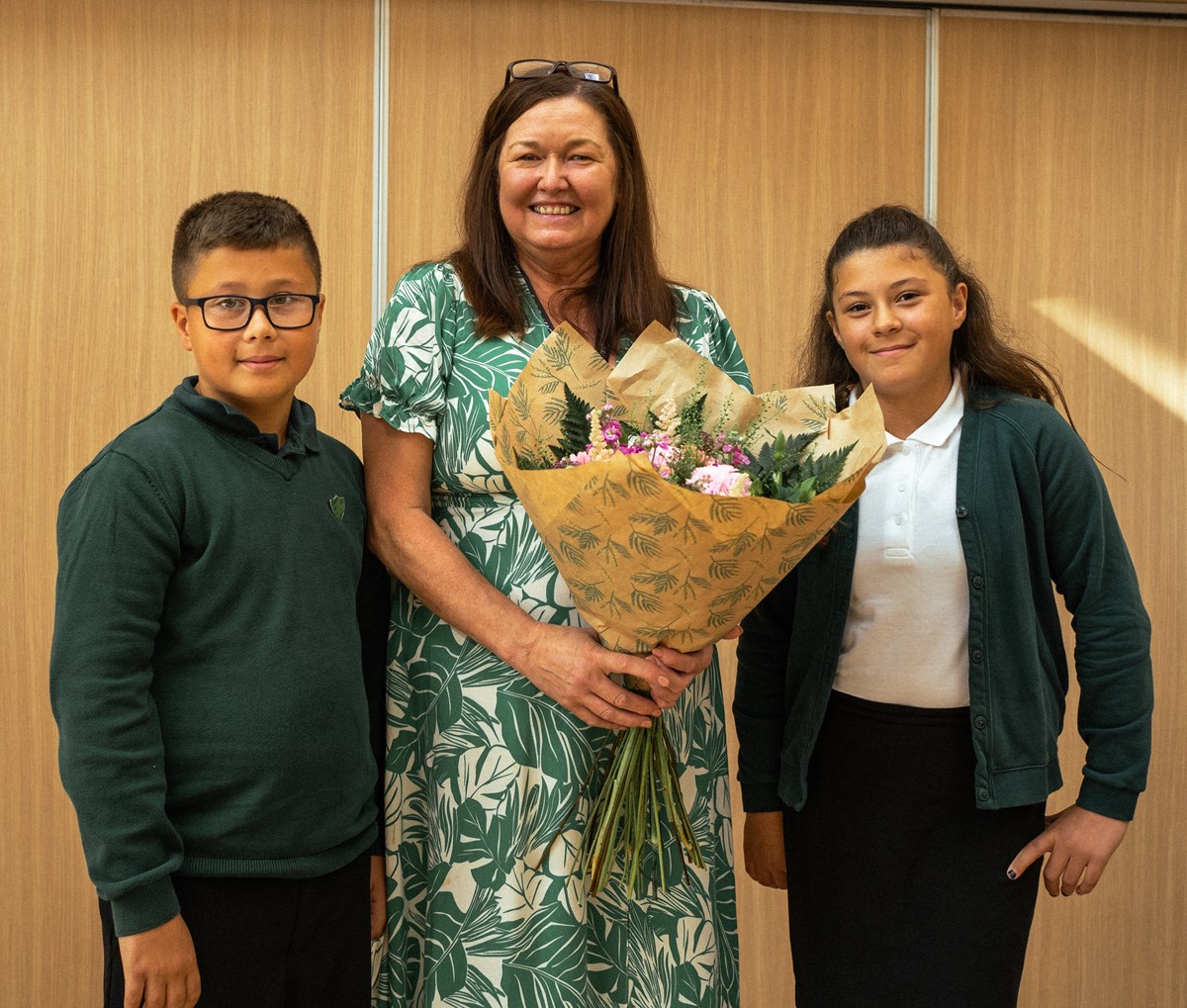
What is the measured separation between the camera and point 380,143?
2.82 metres

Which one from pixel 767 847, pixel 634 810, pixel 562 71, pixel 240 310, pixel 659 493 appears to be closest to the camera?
pixel 659 493

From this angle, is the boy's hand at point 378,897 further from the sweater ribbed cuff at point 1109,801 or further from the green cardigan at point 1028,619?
the sweater ribbed cuff at point 1109,801

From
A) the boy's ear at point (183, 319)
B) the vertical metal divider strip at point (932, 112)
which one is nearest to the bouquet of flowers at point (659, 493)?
the boy's ear at point (183, 319)

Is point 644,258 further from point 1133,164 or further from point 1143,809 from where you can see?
point 1143,809

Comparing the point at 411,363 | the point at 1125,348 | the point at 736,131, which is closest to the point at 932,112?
the point at 736,131

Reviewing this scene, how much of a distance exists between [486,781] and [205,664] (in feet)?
1.43

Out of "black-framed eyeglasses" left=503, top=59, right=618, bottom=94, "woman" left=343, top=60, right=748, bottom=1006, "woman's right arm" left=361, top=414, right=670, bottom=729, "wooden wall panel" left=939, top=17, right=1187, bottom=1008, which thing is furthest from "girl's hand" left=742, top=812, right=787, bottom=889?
"wooden wall panel" left=939, top=17, right=1187, bottom=1008

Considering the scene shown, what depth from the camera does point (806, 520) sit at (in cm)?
131

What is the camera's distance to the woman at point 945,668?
1.65 metres

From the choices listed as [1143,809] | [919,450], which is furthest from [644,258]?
[1143,809]

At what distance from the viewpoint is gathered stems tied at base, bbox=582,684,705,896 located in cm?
160

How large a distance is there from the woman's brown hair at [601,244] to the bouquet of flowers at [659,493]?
206 millimetres

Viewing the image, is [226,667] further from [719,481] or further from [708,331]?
[708,331]

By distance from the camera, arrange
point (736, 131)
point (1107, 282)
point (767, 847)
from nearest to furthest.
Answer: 1. point (767, 847)
2. point (736, 131)
3. point (1107, 282)
